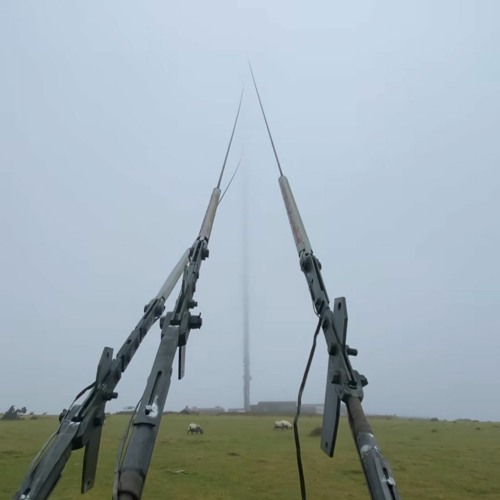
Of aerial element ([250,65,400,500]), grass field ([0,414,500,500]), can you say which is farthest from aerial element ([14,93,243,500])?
grass field ([0,414,500,500])

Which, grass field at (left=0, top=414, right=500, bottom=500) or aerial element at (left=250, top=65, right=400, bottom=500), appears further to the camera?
grass field at (left=0, top=414, right=500, bottom=500)

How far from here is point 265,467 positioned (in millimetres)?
13016

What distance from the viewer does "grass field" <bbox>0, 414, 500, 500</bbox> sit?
33.5 feet

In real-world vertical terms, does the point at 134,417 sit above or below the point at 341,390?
below

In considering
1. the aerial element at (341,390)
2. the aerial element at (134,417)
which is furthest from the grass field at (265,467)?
the aerial element at (341,390)

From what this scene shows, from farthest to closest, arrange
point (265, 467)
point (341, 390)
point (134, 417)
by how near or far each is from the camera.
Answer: point (265, 467), point (341, 390), point (134, 417)

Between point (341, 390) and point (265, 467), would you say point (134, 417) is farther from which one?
point (265, 467)

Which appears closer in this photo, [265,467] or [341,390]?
[341,390]

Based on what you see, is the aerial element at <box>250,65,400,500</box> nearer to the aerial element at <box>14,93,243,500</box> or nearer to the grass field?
the aerial element at <box>14,93,243,500</box>

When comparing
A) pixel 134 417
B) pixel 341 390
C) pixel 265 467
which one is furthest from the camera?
pixel 265 467

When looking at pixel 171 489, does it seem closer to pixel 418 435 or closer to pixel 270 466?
pixel 270 466

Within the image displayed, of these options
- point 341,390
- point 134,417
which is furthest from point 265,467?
point 134,417

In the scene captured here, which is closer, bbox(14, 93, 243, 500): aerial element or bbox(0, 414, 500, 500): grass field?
bbox(14, 93, 243, 500): aerial element

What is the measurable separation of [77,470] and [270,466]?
195 inches
